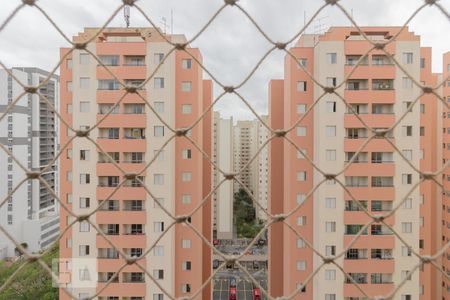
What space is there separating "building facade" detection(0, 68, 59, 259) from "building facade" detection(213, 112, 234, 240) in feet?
12.4

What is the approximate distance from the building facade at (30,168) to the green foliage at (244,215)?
5720mm

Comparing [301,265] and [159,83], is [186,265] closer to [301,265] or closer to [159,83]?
[301,265]

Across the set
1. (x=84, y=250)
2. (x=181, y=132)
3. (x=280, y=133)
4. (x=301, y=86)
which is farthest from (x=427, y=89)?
(x=84, y=250)

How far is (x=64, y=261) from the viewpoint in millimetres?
3975

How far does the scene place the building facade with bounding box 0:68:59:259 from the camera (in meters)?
7.01

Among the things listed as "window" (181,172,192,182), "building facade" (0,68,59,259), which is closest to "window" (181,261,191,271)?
"window" (181,172,192,182)

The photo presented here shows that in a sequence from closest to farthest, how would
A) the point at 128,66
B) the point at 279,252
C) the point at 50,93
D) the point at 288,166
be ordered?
the point at 128,66
the point at 288,166
the point at 279,252
the point at 50,93

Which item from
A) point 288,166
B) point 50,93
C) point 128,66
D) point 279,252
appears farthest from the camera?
point 50,93

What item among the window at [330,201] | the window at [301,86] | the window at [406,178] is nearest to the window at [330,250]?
the window at [330,201]

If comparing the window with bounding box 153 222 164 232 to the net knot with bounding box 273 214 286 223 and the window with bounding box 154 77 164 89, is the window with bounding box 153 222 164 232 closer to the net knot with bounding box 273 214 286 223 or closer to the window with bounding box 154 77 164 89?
the window with bounding box 154 77 164 89

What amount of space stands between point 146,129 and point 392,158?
297 cm

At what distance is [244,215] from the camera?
11.9 meters

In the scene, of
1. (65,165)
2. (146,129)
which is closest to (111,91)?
(146,129)

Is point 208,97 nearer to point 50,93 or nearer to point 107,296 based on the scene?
point 107,296
